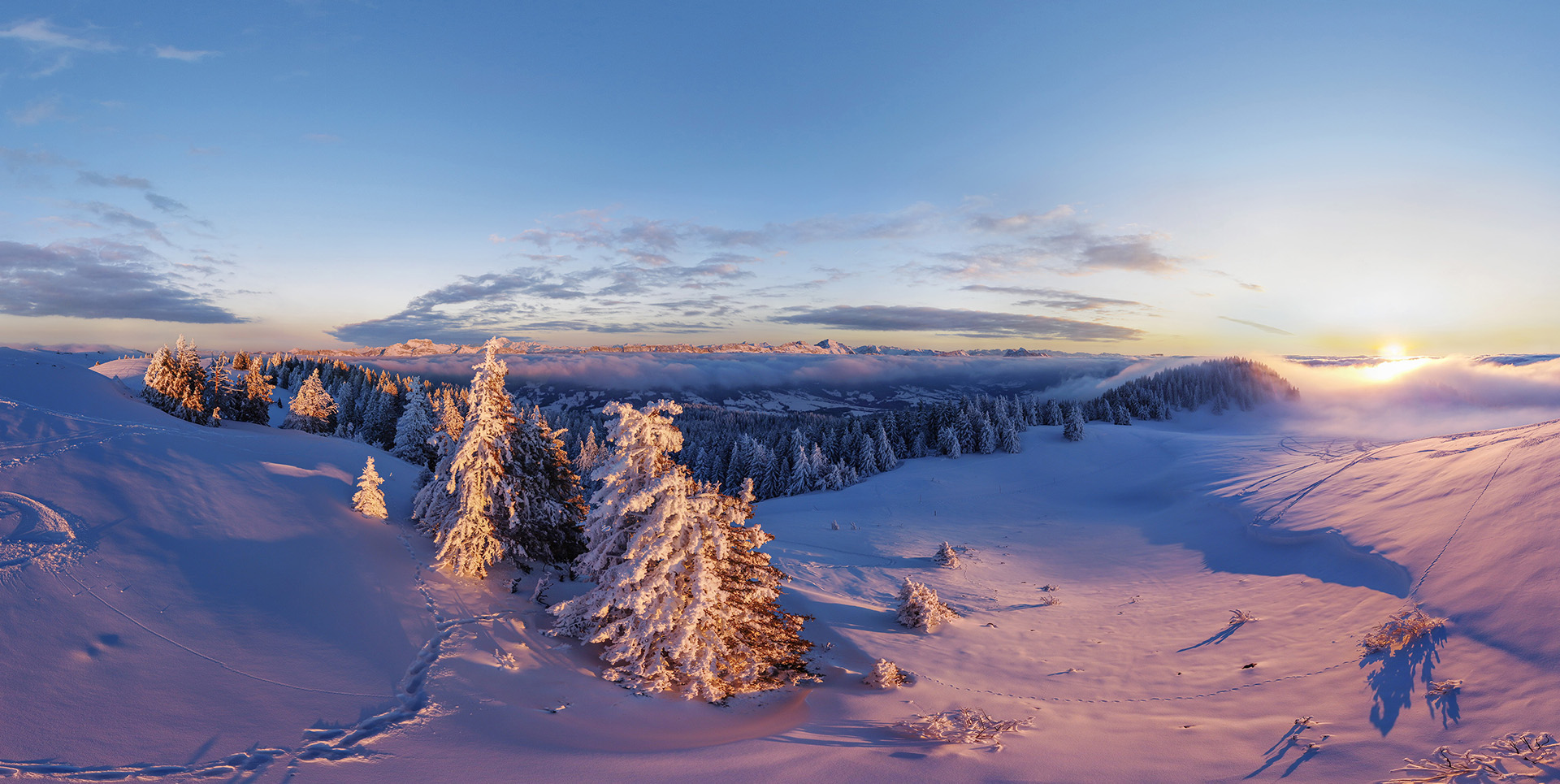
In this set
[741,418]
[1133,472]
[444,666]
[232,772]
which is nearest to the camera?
[232,772]

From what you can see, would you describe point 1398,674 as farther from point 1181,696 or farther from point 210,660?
point 210,660

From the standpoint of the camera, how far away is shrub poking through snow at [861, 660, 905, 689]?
1364 cm

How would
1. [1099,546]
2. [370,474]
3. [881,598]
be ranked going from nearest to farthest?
[370,474] < [881,598] < [1099,546]

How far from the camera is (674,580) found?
1245 cm

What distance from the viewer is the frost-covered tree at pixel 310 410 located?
47.5 metres

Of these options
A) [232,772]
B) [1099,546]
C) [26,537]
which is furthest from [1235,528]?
[26,537]

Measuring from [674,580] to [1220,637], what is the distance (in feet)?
53.8

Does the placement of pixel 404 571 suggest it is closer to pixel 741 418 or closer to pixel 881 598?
pixel 881 598

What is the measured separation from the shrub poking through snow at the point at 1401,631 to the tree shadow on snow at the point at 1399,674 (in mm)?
97

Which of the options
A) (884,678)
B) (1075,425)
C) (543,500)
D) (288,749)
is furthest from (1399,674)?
(1075,425)

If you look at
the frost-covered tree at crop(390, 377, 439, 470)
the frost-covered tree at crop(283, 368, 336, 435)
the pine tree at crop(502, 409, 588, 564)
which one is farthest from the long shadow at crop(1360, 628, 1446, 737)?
the frost-covered tree at crop(283, 368, 336, 435)

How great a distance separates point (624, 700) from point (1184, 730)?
429 inches

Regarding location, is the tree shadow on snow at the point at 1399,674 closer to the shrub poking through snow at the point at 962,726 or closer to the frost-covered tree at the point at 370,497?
the shrub poking through snow at the point at 962,726

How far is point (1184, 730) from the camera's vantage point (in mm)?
10844
